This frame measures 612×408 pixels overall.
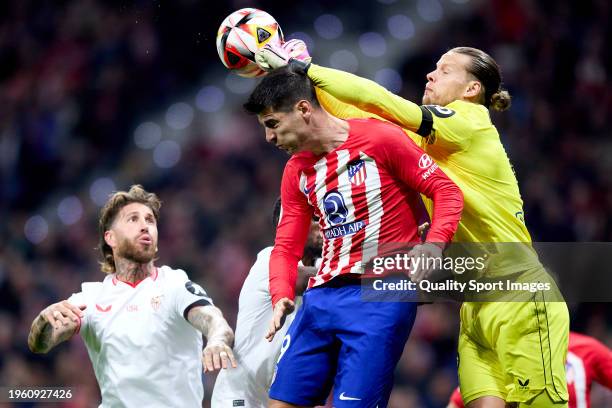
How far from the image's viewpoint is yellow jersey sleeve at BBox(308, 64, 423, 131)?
4.02 metres

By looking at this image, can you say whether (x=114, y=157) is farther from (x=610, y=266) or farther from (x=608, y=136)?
(x=610, y=266)

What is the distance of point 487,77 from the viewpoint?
458 centimetres

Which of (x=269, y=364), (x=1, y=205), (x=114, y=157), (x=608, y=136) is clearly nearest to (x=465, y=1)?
(x=608, y=136)

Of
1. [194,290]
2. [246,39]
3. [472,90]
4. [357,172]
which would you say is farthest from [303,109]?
[194,290]

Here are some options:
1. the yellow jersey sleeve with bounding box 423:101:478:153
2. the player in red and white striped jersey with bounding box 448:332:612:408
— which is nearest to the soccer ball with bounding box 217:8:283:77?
the yellow jersey sleeve with bounding box 423:101:478:153

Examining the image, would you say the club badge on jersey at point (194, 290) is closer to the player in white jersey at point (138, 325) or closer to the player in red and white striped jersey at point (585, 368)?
the player in white jersey at point (138, 325)

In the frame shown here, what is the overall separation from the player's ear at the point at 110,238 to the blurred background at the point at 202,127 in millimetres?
3035

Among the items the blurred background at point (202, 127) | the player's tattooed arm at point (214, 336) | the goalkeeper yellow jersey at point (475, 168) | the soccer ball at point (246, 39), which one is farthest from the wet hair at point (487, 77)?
the blurred background at point (202, 127)

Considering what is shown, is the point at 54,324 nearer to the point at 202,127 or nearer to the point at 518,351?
the point at 518,351

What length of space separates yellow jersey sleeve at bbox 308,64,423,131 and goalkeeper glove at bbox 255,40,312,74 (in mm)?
68

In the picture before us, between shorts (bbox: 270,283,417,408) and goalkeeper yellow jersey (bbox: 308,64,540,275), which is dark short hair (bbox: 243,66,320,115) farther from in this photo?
shorts (bbox: 270,283,417,408)

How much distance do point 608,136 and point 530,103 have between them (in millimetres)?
843

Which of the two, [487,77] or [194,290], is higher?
[487,77]

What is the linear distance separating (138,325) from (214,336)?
888mm
